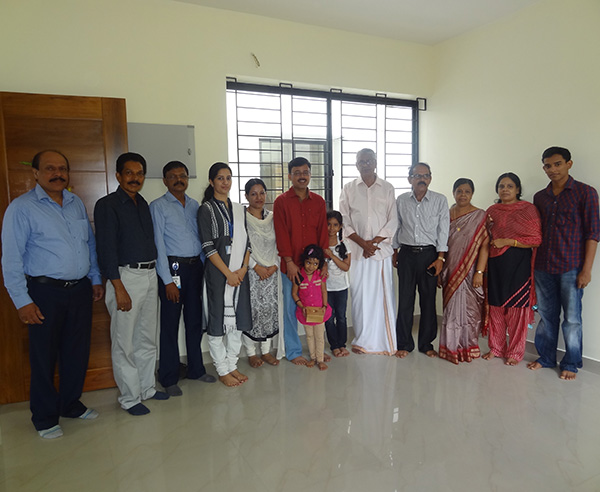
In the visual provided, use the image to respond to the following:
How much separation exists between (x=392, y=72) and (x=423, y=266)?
6.84 ft

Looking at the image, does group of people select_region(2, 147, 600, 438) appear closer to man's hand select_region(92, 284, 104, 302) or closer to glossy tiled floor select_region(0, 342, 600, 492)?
man's hand select_region(92, 284, 104, 302)

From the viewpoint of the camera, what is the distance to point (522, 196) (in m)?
3.72

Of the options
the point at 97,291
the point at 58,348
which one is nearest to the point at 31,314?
the point at 58,348

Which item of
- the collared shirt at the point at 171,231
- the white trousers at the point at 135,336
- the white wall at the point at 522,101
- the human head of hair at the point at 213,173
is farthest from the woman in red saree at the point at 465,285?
the white trousers at the point at 135,336

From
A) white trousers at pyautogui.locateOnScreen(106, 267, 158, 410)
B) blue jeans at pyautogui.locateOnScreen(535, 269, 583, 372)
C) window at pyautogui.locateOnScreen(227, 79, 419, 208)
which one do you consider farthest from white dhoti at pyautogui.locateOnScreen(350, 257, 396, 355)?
white trousers at pyautogui.locateOnScreen(106, 267, 158, 410)

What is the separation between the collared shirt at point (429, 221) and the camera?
347 centimetres

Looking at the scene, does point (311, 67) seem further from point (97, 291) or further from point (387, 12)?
→ point (97, 291)

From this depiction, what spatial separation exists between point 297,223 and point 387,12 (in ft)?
6.48

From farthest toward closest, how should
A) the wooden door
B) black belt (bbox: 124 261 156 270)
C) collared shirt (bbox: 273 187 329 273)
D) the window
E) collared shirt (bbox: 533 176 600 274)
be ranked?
the window
collared shirt (bbox: 273 187 329 273)
collared shirt (bbox: 533 176 600 274)
the wooden door
black belt (bbox: 124 261 156 270)

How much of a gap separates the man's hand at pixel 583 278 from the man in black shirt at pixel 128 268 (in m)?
2.93

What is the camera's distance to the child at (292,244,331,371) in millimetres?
3248

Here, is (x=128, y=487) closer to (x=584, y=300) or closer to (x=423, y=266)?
(x=423, y=266)

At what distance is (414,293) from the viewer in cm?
365

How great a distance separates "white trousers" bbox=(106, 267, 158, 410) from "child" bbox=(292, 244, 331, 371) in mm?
1066
